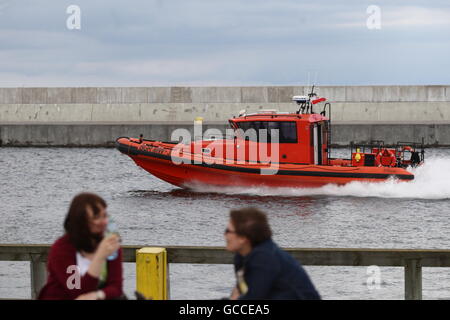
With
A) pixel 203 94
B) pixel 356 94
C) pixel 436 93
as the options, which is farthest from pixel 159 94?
pixel 436 93

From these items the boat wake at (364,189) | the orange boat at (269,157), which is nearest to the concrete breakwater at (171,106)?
the boat wake at (364,189)

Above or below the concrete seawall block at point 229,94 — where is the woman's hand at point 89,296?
below

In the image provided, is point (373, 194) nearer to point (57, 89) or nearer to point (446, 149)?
point (446, 149)

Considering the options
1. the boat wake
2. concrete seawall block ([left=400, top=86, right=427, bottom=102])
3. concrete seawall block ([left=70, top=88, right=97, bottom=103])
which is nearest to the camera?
the boat wake

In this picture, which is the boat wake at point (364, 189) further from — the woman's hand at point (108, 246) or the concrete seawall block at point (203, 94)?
the concrete seawall block at point (203, 94)

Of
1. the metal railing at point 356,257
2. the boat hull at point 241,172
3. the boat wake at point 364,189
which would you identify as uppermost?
the metal railing at point 356,257

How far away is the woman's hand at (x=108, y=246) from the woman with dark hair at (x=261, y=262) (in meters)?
0.56

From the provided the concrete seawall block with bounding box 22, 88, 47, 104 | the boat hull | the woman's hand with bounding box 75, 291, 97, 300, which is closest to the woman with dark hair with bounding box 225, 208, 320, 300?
the woman's hand with bounding box 75, 291, 97, 300

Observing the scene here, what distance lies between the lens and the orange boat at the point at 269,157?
2350 centimetres

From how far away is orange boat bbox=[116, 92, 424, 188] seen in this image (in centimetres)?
2350

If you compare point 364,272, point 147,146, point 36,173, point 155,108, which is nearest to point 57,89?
point 155,108

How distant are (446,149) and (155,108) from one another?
17022 millimetres

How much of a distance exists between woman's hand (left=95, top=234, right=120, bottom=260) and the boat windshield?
61.6 feet

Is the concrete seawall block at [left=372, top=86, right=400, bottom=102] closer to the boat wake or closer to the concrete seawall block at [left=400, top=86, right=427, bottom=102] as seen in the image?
the concrete seawall block at [left=400, top=86, right=427, bottom=102]
